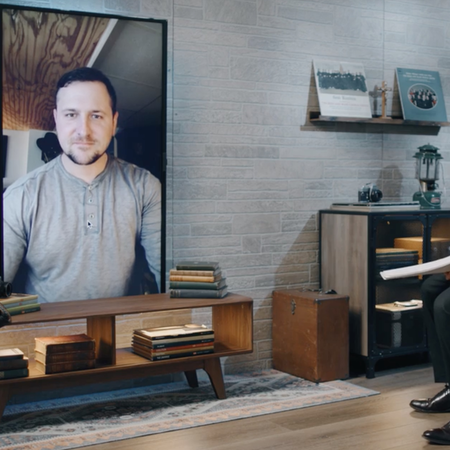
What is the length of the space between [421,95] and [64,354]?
10.1ft

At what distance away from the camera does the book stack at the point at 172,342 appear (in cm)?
363

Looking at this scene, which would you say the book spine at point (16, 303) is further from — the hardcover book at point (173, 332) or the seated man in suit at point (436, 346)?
the seated man in suit at point (436, 346)

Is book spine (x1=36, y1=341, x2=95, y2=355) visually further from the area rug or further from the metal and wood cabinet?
the metal and wood cabinet

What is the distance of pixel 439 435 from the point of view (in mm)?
3135

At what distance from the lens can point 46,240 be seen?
3760mm

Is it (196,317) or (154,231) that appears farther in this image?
(196,317)

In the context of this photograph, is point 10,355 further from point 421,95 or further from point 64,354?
point 421,95

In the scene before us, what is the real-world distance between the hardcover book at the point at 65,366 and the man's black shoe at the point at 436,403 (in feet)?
5.31

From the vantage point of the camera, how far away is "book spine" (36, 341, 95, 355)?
132 inches

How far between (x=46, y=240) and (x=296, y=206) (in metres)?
1.64

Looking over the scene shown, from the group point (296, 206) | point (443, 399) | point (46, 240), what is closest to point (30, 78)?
point (46, 240)

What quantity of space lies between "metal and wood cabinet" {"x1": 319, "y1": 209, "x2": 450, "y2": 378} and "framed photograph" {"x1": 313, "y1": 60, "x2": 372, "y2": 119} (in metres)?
0.68

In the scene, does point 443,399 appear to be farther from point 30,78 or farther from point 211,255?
point 30,78

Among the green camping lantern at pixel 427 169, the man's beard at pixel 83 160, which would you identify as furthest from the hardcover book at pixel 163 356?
the green camping lantern at pixel 427 169
